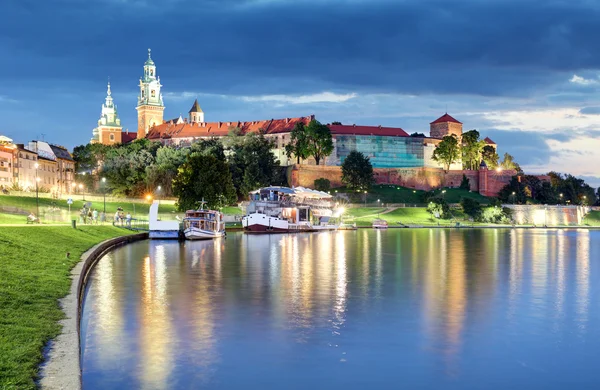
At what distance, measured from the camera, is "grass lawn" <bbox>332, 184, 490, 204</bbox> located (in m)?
130

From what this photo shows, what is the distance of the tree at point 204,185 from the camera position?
80812 mm

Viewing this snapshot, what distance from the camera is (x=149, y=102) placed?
193625mm

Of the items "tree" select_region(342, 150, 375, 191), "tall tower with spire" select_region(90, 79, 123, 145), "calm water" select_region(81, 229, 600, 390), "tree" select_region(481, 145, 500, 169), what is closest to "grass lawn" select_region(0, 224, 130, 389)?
"calm water" select_region(81, 229, 600, 390)

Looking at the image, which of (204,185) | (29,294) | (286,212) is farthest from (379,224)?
(29,294)

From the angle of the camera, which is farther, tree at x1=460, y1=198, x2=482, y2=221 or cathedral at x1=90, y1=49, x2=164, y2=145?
cathedral at x1=90, y1=49, x2=164, y2=145

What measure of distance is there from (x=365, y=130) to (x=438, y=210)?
41.9 metres

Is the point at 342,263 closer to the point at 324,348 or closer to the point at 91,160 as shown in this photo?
the point at 324,348

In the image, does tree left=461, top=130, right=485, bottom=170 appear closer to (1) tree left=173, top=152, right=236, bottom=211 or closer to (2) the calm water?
(1) tree left=173, top=152, right=236, bottom=211

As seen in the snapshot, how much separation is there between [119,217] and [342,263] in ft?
120

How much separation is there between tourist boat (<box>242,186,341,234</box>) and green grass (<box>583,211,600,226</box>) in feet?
203

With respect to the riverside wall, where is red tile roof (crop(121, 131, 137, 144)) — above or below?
above

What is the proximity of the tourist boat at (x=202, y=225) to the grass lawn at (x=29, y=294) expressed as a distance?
77.3ft

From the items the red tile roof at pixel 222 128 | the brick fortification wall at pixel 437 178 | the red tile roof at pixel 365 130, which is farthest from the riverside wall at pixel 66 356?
the red tile roof at pixel 222 128

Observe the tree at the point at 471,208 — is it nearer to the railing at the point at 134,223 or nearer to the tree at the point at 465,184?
the tree at the point at 465,184
